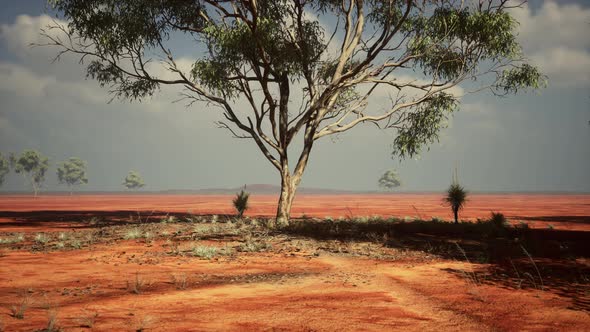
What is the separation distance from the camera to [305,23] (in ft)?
61.2

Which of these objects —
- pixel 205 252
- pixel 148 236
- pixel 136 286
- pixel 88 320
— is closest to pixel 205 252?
pixel 205 252

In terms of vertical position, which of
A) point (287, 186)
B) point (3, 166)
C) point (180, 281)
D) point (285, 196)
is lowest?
point (180, 281)

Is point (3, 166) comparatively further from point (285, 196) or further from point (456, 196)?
point (456, 196)

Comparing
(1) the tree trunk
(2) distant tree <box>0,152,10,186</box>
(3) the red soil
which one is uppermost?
(2) distant tree <box>0,152,10,186</box>

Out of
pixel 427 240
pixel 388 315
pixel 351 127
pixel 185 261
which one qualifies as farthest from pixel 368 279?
pixel 351 127

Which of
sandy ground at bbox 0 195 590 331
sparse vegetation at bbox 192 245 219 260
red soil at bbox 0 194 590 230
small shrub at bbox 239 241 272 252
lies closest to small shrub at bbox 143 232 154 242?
sandy ground at bbox 0 195 590 331

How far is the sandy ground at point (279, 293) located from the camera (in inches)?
198

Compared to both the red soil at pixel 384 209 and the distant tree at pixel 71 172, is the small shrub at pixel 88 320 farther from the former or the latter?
the distant tree at pixel 71 172

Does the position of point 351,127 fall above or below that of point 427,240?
above

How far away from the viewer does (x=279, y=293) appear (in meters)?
6.69

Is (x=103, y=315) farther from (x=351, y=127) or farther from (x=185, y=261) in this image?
(x=351, y=127)

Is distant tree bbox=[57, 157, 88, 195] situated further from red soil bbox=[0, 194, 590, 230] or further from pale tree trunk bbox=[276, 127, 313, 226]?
pale tree trunk bbox=[276, 127, 313, 226]

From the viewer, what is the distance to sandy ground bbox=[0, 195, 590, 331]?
5.04 m

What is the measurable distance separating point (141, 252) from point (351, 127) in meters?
10.5
